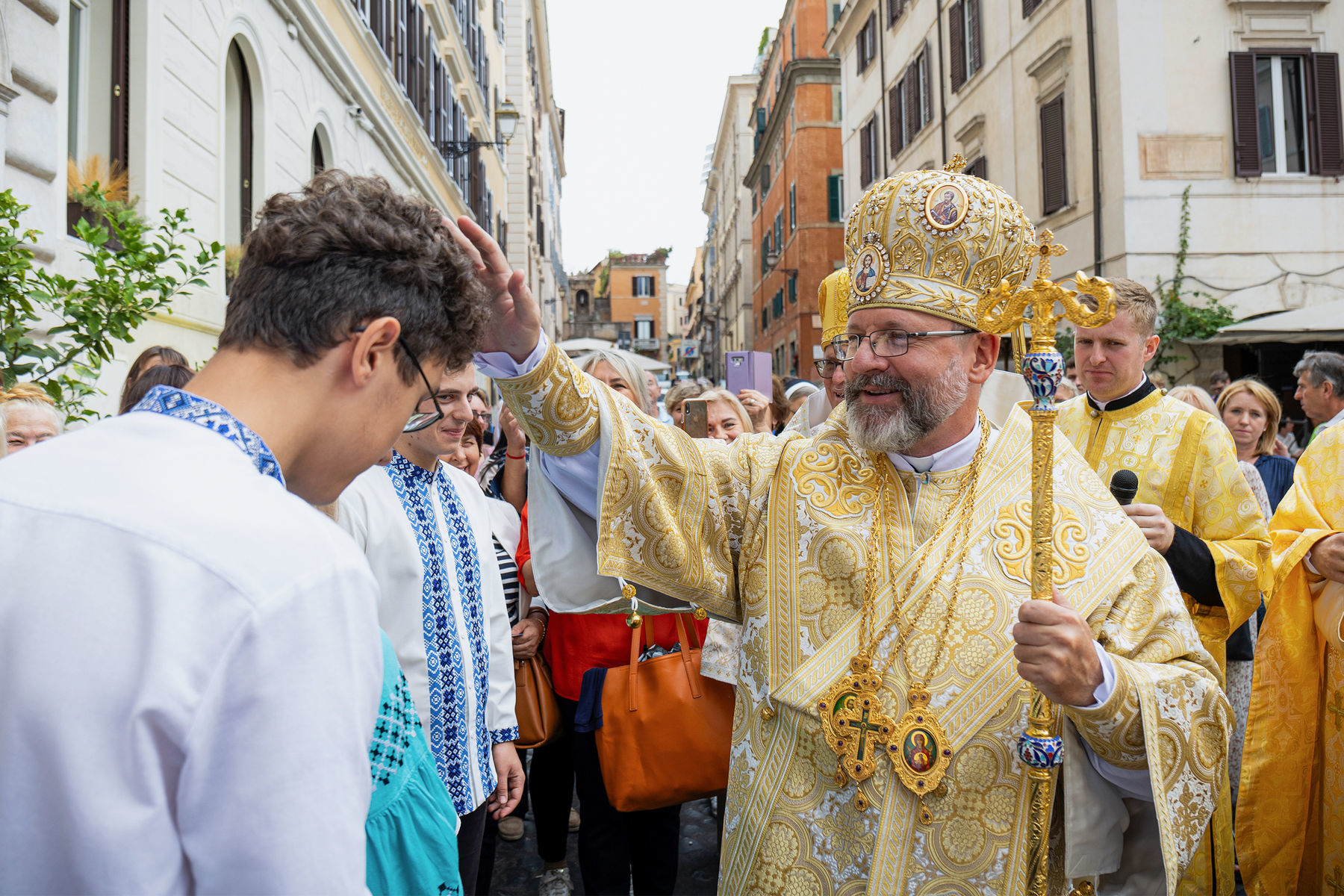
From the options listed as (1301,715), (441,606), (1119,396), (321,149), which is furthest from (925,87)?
(441,606)

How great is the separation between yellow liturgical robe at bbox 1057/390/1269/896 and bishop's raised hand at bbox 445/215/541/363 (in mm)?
2477

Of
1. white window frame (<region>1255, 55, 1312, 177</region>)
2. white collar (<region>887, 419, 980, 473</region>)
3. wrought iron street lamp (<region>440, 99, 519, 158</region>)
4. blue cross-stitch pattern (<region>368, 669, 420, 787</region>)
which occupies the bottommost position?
blue cross-stitch pattern (<region>368, 669, 420, 787</region>)

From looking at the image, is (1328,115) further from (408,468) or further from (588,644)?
(408,468)

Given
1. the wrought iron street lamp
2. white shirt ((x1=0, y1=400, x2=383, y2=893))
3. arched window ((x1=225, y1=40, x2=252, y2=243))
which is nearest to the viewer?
white shirt ((x1=0, y1=400, x2=383, y2=893))

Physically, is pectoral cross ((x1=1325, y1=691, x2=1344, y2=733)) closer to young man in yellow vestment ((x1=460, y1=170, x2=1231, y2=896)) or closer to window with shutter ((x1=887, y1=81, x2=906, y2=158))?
young man in yellow vestment ((x1=460, y1=170, x2=1231, y2=896))

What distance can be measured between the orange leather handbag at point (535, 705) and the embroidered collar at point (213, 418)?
288 centimetres

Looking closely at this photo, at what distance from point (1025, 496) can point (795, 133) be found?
31556 millimetres

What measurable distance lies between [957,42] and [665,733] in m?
17.3

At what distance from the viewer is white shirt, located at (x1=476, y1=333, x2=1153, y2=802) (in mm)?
2045

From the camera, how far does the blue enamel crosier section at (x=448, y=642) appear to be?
279cm

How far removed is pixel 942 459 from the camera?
8.14ft

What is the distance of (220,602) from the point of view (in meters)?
0.94

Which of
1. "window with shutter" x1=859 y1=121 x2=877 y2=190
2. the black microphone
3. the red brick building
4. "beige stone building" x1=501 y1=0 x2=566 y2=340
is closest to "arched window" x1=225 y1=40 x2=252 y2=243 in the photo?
the black microphone

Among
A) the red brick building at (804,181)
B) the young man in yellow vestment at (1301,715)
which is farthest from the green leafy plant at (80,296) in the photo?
the red brick building at (804,181)
